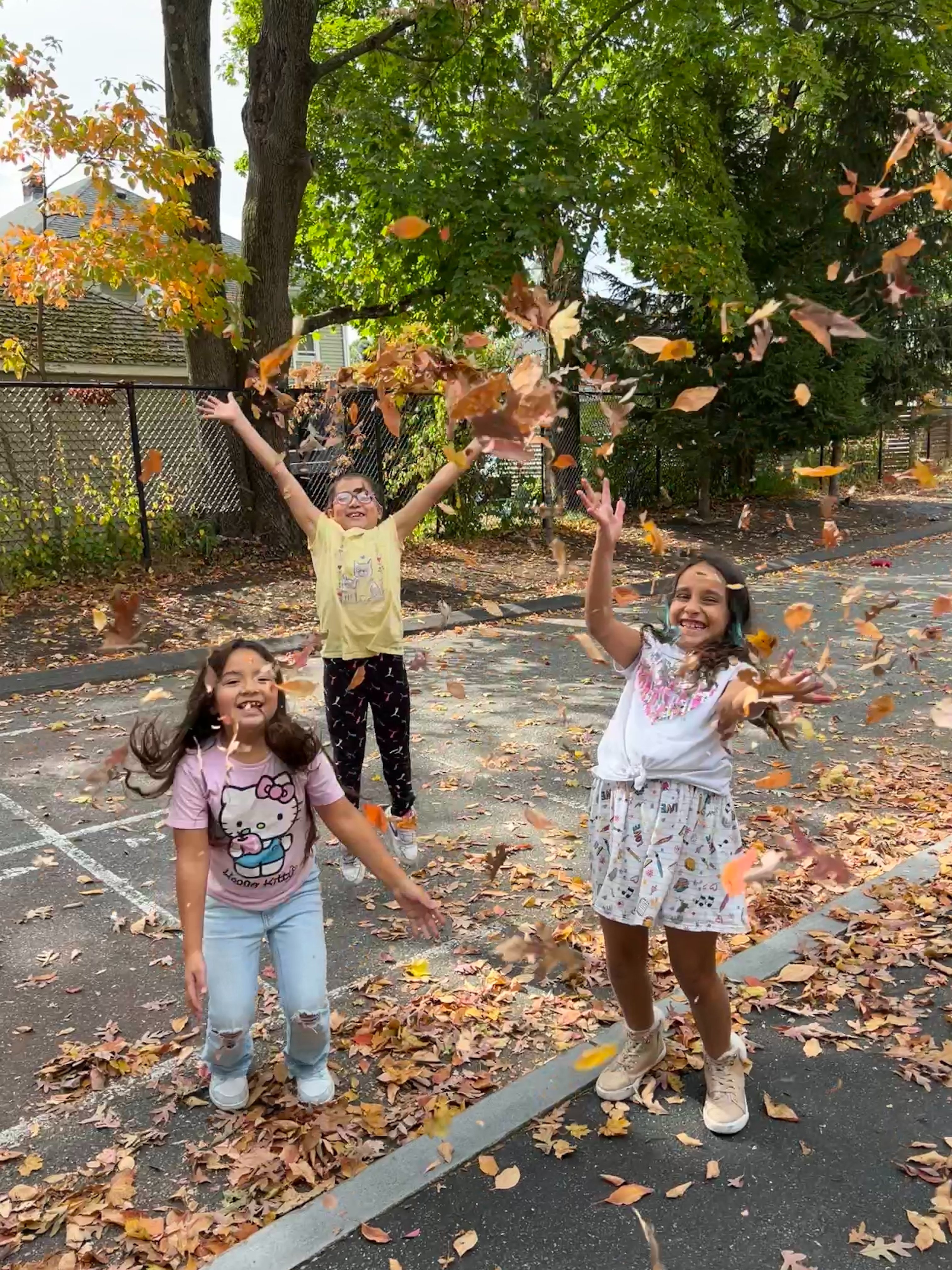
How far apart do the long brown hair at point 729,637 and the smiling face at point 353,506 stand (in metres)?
1.90

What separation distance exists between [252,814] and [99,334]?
877 inches

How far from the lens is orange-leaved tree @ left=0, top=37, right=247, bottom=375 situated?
1055cm

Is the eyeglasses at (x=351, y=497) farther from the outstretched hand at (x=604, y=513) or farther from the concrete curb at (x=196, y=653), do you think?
the outstretched hand at (x=604, y=513)

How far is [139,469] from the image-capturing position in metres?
12.3

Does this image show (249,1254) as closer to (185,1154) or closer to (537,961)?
(185,1154)

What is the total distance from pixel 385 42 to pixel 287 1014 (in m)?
15.3

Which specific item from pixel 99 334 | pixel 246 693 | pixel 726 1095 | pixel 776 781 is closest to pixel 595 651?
pixel 776 781

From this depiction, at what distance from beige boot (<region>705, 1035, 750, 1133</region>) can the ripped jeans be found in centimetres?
110

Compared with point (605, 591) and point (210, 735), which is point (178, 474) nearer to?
point (210, 735)

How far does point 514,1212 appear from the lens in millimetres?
2590

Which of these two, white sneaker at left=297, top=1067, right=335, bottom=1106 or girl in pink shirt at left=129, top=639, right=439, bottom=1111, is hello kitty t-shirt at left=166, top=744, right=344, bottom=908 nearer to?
girl in pink shirt at left=129, top=639, right=439, bottom=1111

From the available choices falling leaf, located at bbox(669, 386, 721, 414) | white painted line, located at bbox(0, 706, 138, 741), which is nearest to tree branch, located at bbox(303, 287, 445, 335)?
white painted line, located at bbox(0, 706, 138, 741)

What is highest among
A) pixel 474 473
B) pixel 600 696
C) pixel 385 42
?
pixel 385 42

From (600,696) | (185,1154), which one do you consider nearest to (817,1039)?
(185,1154)
